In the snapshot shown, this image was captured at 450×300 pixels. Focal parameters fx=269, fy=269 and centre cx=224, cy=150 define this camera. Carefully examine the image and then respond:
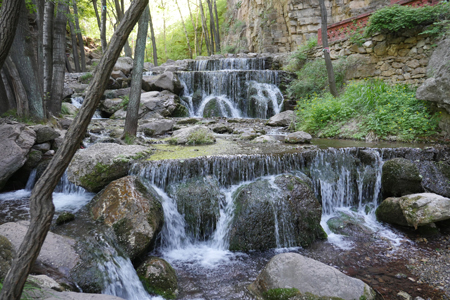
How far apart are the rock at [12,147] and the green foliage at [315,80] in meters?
10.6

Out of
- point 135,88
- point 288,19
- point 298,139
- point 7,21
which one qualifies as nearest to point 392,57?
point 298,139

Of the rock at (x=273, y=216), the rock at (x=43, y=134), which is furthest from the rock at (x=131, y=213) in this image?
the rock at (x=43, y=134)

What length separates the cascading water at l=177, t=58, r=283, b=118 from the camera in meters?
13.5

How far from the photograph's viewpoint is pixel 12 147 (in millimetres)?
5914

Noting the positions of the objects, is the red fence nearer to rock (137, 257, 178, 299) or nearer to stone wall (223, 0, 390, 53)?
stone wall (223, 0, 390, 53)

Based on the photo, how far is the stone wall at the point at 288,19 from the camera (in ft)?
59.5

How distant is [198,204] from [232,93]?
386 inches

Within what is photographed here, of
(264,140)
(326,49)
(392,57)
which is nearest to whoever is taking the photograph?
(264,140)

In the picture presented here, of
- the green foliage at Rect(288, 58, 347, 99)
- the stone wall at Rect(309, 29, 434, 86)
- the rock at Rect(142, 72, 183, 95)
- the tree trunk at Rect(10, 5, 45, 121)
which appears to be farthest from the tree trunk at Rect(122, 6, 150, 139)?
the stone wall at Rect(309, 29, 434, 86)

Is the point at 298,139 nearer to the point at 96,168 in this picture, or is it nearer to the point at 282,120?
the point at 282,120

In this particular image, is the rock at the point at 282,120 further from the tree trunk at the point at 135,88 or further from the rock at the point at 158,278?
the rock at the point at 158,278

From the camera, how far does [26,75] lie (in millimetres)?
7305

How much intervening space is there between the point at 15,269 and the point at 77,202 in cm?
423

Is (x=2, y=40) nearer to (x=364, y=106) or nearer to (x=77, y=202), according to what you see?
(x=77, y=202)
